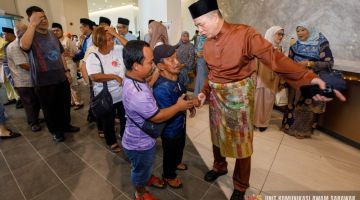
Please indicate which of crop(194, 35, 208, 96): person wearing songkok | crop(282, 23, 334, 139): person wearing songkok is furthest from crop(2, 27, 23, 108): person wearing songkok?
crop(282, 23, 334, 139): person wearing songkok

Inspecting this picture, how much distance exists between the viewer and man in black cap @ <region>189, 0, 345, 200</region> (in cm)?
130

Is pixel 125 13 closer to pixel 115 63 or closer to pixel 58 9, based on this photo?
pixel 58 9

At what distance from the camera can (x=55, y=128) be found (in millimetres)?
2793

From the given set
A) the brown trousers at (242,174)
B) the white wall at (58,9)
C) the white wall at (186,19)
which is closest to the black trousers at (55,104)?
the brown trousers at (242,174)

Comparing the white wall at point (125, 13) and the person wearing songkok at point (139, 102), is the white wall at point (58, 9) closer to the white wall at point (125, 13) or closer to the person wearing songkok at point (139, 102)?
the white wall at point (125, 13)

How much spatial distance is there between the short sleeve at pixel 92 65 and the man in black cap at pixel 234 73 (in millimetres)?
1142

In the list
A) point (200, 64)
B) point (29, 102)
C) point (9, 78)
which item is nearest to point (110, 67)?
point (29, 102)

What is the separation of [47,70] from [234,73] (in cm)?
227

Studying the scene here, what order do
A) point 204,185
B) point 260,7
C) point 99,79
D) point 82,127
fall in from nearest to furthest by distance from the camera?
point 204,185
point 99,79
point 82,127
point 260,7

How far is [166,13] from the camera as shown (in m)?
4.64

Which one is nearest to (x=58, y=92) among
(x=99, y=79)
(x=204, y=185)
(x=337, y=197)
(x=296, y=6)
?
(x=99, y=79)

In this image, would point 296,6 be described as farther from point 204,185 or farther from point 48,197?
point 48,197

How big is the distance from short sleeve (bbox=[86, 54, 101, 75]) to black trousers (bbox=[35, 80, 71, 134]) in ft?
2.87

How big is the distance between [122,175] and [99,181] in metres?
0.22
